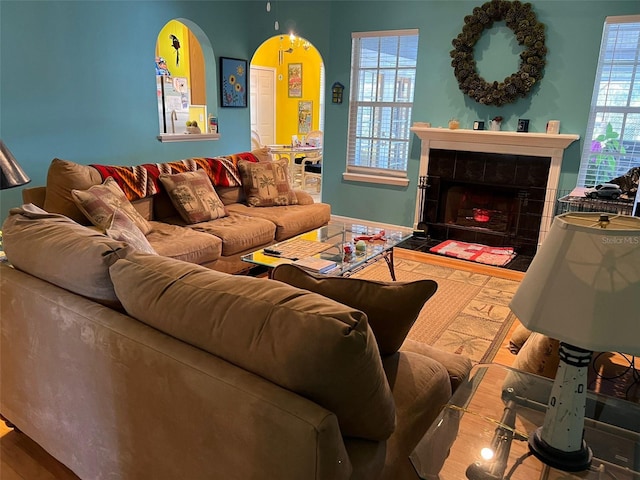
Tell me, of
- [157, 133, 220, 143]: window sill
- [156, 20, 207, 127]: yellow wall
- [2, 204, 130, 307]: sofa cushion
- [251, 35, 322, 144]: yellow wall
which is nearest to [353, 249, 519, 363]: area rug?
[2, 204, 130, 307]: sofa cushion

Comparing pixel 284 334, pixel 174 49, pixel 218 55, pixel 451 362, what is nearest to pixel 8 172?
pixel 284 334

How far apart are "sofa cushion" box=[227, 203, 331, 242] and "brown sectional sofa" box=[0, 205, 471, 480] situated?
2.33 m

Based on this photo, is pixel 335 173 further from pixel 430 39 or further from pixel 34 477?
pixel 34 477

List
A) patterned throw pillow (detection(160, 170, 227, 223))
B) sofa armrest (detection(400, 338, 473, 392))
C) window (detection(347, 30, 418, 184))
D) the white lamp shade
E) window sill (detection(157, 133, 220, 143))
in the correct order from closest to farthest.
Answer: the white lamp shade
sofa armrest (detection(400, 338, 473, 392))
patterned throw pillow (detection(160, 170, 227, 223))
window sill (detection(157, 133, 220, 143))
window (detection(347, 30, 418, 184))

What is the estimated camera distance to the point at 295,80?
9719 mm

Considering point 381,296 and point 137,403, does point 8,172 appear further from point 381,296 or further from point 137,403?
point 381,296

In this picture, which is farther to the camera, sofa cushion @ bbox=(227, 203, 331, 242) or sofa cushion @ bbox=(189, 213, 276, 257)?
sofa cushion @ bbox=(227, 203, 331, 242)

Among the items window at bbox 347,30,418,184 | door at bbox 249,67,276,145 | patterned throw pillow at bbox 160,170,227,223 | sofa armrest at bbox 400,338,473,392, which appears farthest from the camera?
door at bbox 249,67,276,145

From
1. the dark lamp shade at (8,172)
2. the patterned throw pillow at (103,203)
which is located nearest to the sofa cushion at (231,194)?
the patterned throw pillow at (103,203)

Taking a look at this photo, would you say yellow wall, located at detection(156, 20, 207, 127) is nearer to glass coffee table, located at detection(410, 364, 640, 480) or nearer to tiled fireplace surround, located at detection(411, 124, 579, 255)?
tiled fireplace surround, located at detection(411, 124, 579, 255)

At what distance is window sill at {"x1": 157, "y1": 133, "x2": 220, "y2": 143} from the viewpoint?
506cm

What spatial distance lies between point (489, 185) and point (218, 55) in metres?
3.33

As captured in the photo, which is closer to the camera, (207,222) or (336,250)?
(336,250)

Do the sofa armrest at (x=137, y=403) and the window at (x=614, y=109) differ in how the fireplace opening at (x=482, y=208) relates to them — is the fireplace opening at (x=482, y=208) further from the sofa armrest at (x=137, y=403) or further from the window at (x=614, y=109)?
the sofa armrest at (x=137, y=403)
